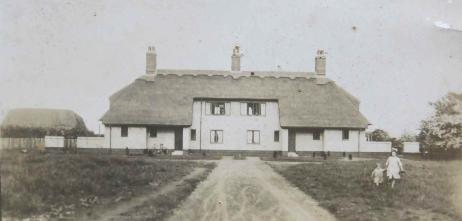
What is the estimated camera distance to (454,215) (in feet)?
41.9

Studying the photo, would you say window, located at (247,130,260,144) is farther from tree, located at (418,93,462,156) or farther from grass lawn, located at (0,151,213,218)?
grass lawn, located at (0,151,213,218)

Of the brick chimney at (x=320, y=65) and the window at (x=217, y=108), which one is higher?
the brick chimney at (x=320, y=65)

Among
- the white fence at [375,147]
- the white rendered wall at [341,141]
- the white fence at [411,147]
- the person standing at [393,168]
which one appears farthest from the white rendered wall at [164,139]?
the person standing at [393,168]

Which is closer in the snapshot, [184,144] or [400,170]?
[400,170]

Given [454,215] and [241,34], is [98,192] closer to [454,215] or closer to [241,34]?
[241,34]

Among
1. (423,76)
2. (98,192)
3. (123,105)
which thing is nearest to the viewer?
(98,192)

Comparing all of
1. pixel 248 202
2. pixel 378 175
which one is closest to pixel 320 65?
pixel 378 175

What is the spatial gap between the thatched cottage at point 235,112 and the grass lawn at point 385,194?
12.4m

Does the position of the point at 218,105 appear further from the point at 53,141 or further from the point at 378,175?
the point at 378,175

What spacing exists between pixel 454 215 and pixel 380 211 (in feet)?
6.08

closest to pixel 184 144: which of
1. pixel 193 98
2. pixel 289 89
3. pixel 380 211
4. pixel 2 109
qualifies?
pixel 193 98

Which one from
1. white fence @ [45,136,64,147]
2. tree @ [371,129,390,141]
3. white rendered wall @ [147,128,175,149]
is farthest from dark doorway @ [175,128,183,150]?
tree @ [371,129,390,141]

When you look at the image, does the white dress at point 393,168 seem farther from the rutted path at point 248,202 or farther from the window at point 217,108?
the window at point 217,108

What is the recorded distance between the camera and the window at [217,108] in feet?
112
